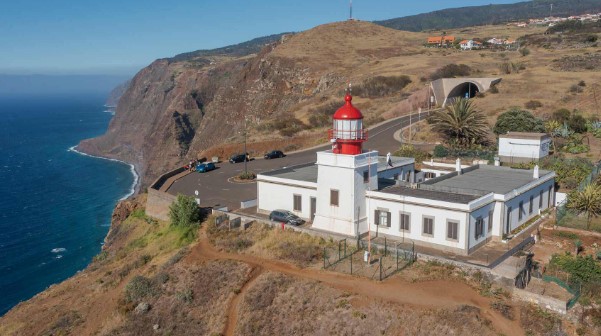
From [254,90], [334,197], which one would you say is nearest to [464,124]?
[334,197]

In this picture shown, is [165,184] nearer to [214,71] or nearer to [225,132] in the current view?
[225,132]

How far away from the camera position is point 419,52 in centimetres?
11344

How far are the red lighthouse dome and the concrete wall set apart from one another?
569 inches

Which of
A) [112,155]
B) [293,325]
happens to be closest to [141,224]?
[293,325]

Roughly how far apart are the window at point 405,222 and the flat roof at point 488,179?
3.68 m

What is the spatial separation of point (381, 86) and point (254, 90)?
32.5 meters

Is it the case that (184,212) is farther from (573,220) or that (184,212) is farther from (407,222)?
(573,220)

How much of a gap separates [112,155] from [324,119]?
89.2 meters

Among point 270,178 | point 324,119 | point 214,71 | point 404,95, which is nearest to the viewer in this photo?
point 270,178

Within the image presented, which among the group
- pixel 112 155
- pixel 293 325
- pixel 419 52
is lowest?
pixel 112 155

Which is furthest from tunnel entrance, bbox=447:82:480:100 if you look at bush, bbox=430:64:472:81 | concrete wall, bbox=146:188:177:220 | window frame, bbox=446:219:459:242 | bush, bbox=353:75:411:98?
window frame, bbox=446:219:459:242

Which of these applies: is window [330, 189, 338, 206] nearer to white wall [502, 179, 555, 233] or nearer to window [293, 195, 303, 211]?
window [293, 195, 303, 211]

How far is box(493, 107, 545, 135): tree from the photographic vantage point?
51.1 metres

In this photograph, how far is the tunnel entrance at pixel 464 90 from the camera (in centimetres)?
7575
